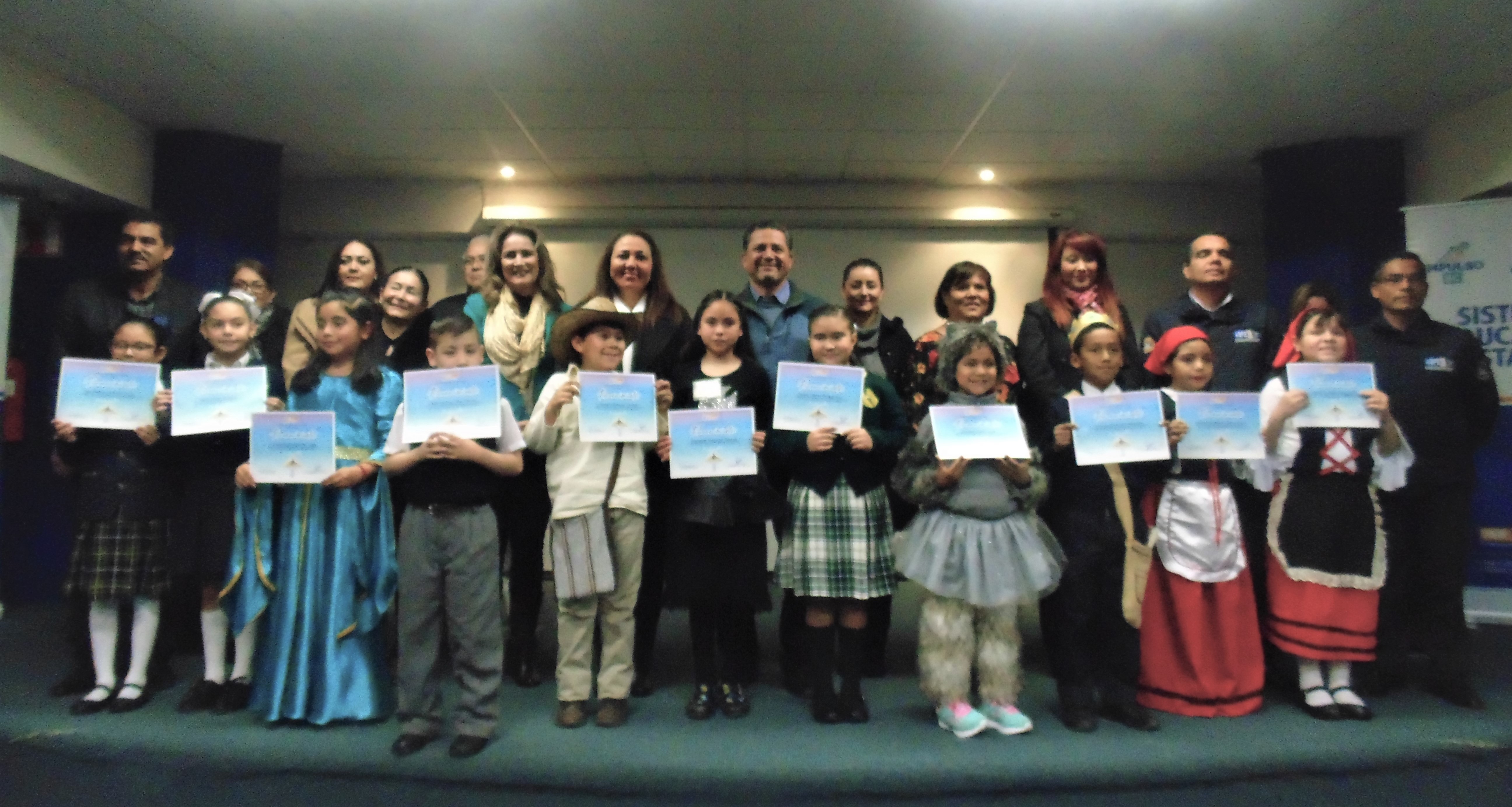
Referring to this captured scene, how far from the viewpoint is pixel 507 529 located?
3229 mm

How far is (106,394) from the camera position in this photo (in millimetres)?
2666

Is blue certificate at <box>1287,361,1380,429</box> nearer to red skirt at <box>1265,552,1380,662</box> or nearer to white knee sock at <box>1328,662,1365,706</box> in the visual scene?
red skirt at <box>1265,552,1380,662</box>

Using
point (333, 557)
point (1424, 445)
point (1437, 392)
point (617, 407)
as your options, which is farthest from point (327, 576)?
point (1437, 392)

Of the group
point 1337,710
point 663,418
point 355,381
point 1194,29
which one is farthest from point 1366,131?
point 355,381

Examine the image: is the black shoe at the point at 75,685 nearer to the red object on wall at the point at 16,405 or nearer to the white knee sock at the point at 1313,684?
the red object on wall at the point at 16,405

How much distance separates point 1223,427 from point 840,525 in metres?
1.43

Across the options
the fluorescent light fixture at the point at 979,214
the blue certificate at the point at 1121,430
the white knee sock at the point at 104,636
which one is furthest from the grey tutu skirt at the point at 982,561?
the fluorescent light fixture at the point at 979,214

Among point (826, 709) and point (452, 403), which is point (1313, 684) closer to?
point (826, 709)

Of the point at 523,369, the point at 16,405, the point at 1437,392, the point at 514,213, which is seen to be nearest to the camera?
the point at 523,369

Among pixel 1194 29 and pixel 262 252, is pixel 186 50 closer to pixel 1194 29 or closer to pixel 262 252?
pixel 262 252

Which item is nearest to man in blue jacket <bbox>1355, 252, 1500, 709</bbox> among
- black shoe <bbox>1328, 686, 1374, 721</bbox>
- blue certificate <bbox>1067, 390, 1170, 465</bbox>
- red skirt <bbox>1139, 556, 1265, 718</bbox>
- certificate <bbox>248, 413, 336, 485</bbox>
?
black shoe <bbox>1328, 686, 1374, 721</bbox>

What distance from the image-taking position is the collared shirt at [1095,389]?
278 centimetres

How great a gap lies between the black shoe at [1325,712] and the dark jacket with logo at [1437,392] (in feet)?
3.60

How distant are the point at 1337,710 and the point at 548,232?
6232 mm
